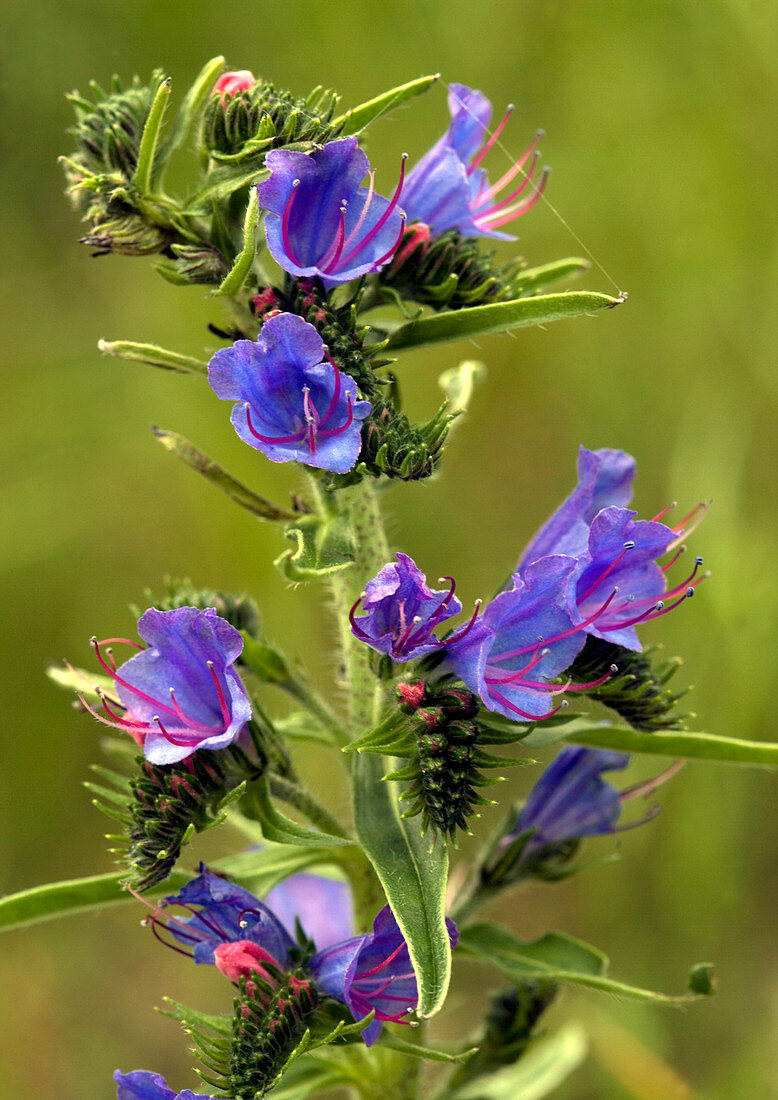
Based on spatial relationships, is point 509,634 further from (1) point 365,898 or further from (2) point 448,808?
(1) point 365,898

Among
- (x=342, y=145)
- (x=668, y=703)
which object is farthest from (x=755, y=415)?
(x=342, y=145)

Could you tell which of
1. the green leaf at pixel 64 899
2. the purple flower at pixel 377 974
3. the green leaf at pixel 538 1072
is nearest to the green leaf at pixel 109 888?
the green leaf at pixel 64 899

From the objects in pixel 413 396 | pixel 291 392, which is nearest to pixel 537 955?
pixel 291 392

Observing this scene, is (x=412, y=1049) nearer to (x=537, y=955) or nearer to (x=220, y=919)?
(x=220, y=919)

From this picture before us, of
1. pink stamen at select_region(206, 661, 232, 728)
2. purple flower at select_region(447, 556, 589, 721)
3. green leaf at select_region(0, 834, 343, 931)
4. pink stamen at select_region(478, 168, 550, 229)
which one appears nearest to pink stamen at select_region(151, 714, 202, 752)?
pink stamen at select_region(206, 661, 232, 728)

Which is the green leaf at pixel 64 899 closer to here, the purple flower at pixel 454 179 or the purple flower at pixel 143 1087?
the purple flower at pixel 143 1087
